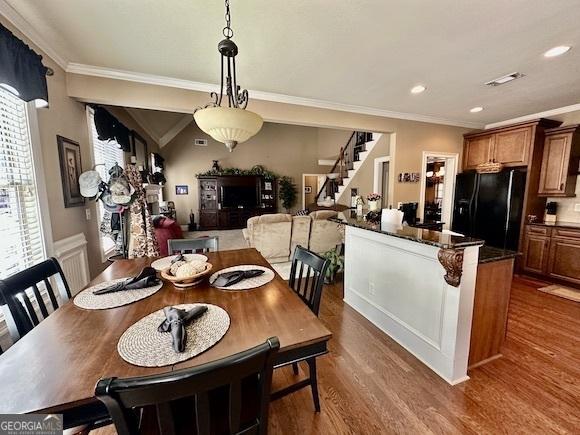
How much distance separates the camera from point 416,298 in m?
2.05

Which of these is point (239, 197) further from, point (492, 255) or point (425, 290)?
point (492, 255)

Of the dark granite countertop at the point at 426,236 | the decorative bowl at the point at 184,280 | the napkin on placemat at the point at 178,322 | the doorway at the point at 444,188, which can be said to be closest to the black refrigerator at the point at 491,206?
the doorway at the point at 444,188

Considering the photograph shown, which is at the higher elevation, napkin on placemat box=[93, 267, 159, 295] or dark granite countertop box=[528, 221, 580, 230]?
dark granite countertop box=[528, 221, 580, 230]

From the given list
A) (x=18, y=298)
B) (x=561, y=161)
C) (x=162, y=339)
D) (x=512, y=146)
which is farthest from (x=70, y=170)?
(x=561, y=161)

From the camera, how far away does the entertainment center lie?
8.01 metres

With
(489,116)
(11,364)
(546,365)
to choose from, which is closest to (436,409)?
(546,365)

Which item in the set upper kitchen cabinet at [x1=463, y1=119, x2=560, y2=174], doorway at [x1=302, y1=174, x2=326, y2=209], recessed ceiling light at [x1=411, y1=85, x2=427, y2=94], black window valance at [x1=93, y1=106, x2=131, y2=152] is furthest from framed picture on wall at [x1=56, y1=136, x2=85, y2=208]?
doorway at [x1=302, y1=174, x2=326, y2=209]

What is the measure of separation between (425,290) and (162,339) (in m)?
1.89

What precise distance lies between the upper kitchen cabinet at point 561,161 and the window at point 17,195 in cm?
629

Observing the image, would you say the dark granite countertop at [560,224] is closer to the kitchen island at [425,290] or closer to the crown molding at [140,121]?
the kitchen island at [425,290]

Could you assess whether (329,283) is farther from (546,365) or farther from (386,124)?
(386,124)

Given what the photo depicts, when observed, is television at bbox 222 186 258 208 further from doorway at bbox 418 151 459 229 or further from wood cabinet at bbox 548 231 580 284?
wood cabinet at bbox 548 231 580 284

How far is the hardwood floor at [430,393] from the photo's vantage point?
1467mm

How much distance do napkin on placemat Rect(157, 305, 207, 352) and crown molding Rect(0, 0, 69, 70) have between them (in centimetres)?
238
